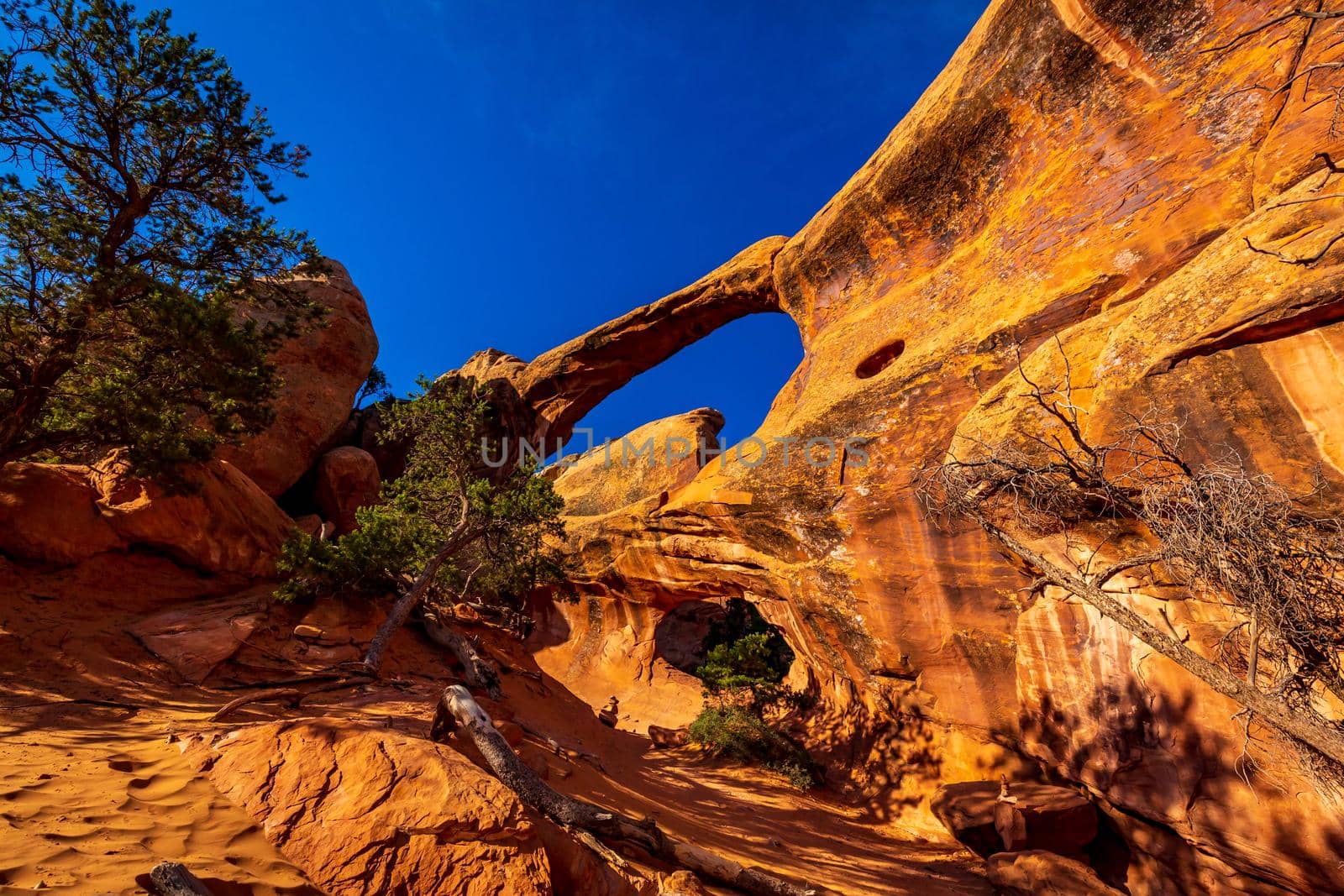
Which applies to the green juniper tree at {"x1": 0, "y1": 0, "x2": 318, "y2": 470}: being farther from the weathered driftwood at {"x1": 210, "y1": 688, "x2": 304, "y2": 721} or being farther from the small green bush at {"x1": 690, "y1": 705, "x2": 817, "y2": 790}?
the small green bush at {"x1": 690, "y1": 705, "x2": 817, "y2": 790}

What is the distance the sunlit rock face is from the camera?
19.6 ft

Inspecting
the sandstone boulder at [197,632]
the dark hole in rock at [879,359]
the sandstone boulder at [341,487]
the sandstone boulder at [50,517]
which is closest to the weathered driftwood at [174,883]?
the sandstone boulder at [197,632]


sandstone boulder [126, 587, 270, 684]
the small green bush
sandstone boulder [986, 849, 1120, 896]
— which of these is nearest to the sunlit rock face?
the small green bush

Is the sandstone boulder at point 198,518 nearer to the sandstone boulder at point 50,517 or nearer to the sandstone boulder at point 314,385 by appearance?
the sandstone boulder at point 50,517

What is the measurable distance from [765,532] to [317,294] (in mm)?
19427

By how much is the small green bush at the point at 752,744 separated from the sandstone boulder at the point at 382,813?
32.8 feet

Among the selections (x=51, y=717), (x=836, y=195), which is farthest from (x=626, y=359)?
(x=51, y=717)

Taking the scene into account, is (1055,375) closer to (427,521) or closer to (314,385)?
(427,521)

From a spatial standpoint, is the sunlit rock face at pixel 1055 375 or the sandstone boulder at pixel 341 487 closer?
the sunlit rock face at pixel 1055 375

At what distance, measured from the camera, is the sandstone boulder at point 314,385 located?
1888 centimetres

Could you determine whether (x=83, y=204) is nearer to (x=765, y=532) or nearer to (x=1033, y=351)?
(x=765, y=532)

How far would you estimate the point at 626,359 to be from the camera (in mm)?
24344

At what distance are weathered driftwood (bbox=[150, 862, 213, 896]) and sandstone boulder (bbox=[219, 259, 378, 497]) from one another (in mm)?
18855

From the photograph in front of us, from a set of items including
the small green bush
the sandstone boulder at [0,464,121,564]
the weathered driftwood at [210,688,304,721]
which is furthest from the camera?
the small green bush
